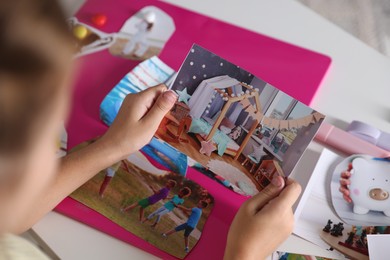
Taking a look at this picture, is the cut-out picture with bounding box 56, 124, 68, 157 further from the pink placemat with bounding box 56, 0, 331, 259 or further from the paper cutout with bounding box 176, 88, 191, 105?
the paper cutout with bounding box 176, 88, 191, 105

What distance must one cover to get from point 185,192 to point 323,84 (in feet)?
1.03

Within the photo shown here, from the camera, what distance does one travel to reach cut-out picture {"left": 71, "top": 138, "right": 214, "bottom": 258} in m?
0.76

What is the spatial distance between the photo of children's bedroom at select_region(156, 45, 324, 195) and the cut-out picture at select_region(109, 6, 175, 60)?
20 centimetres

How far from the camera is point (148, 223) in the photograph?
0.77 m

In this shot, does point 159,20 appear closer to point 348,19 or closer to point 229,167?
point 229,167

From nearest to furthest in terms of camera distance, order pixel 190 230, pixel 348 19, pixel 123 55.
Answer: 1. pixel 190 230
2. pixel 123 55
3. pixel 348 19

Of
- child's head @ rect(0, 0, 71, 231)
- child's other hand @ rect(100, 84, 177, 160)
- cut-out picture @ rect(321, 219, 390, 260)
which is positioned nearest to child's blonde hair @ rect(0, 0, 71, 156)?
child's head @ rect(0, 0, 71, 231)

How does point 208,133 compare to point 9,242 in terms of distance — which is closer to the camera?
point 9,242

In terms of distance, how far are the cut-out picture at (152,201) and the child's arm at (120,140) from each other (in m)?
0.02

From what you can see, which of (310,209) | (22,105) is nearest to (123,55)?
(310,209)

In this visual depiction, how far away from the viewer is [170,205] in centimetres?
78

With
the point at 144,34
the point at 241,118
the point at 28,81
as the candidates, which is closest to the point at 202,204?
the point at 241,118

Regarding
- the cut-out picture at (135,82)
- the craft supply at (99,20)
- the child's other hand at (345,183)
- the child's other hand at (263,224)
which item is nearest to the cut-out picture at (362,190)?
the child's other hand at (345,183)

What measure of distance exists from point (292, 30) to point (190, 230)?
425 millimetres
